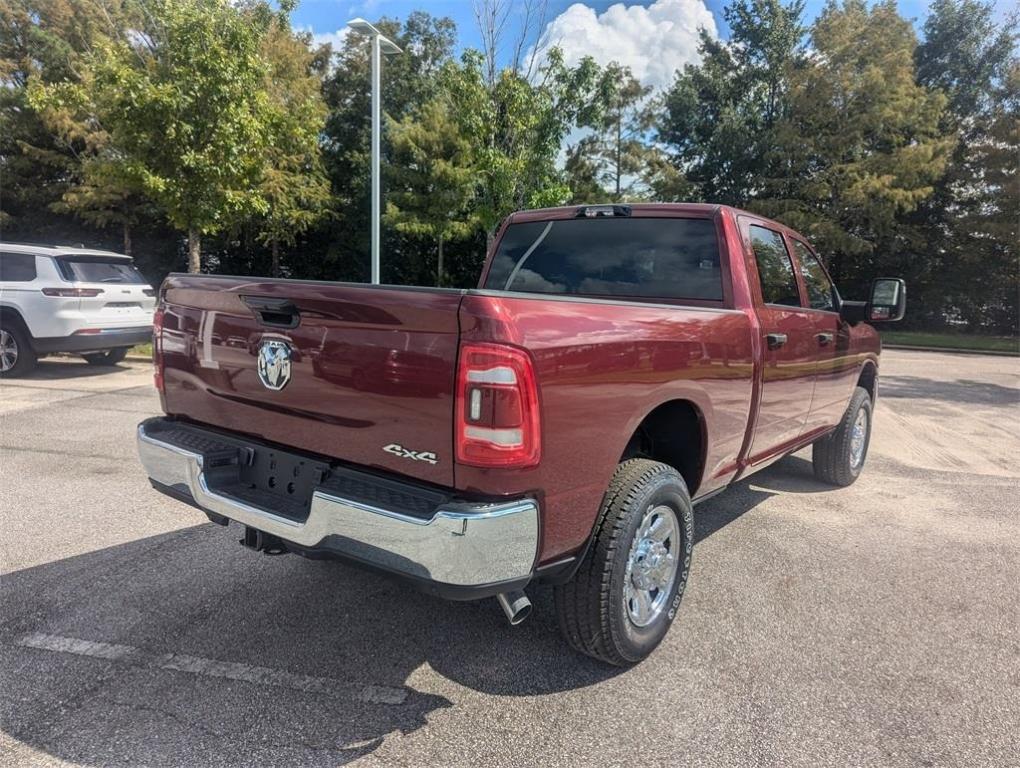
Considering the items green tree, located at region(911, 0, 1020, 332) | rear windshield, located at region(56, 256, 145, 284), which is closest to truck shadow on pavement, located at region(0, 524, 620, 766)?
rear windshield, located at region(56, 256, 145, 284)

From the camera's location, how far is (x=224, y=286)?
112 inches

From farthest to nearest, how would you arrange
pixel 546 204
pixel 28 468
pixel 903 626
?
1. pixel 546 204
2. pixel 28 468
3. pixel 903 626

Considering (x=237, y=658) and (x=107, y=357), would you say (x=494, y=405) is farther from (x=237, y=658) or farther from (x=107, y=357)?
(x=107, y=357)

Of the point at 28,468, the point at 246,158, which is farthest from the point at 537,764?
the point at 246,158

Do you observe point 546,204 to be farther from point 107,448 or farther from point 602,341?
point 602,341

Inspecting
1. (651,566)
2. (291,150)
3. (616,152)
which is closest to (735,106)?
(616,152)

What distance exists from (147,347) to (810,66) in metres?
22.7

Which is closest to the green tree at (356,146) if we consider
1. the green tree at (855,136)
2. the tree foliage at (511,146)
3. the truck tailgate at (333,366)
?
the tree foliage at (511,146)

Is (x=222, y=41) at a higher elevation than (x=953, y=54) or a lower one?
lower

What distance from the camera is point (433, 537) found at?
2107 mm

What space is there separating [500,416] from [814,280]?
140 inches

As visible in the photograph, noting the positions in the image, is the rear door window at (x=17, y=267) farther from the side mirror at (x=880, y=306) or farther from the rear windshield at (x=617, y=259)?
the side mirror at (x=880, y=306)

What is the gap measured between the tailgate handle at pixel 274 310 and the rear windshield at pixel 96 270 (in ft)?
26.7

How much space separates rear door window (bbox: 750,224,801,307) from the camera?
391 centimetres
